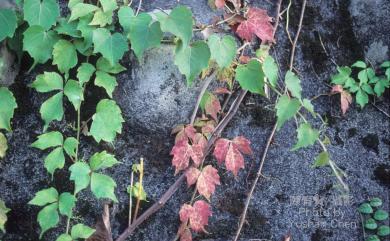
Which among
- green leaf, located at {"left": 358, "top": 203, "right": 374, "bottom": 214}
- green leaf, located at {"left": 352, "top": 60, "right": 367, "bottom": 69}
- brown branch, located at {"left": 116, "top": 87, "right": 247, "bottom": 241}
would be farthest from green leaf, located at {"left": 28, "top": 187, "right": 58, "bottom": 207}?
green leaf, located at {"left": 352, "top": 60, "right": 367, "bottom": 69}

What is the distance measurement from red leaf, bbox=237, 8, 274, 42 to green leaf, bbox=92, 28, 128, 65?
402mm

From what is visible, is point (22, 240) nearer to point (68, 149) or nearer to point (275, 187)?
point (68, 149)

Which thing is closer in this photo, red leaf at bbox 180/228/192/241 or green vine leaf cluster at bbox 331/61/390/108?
red leaf at bbox 180/228/192/241

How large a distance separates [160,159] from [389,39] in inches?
37.6

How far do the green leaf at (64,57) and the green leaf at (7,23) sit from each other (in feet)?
0.47

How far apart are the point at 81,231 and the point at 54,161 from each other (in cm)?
22

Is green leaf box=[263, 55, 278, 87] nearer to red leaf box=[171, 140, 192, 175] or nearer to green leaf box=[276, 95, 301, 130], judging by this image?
green leaf box=[276, 95, 301, 130]

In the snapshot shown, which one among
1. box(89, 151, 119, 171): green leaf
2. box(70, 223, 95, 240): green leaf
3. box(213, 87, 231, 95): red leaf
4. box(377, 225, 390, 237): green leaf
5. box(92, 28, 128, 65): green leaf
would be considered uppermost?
box(92, 28, 128, 65): green leaf

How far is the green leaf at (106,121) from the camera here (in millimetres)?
1395

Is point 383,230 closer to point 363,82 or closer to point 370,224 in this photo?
point 370,224

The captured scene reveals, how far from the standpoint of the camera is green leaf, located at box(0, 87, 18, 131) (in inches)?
53.9

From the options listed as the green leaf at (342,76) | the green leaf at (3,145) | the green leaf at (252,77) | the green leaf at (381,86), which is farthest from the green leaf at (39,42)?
the green leaf at (381,86)

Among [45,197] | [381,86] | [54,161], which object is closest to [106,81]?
[54,161]

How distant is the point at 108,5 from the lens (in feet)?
4.66
